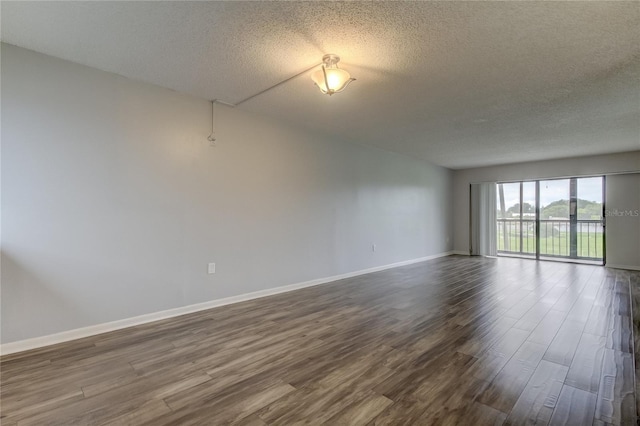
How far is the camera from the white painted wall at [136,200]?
2408 millimetres

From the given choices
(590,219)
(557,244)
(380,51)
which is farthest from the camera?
(557,244)

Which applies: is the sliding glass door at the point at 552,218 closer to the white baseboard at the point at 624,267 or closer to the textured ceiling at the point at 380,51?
the white baseboard at the point at 624,267

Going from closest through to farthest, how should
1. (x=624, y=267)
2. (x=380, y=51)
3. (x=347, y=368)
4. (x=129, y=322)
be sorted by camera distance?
Answer: (x=347, y=368)
(x=380, y=51)
(x=129, y=322)
(x=624, y=267)

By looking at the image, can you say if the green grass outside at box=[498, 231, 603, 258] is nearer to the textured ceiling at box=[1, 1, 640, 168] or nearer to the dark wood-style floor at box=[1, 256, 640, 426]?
the textured ceiling at box=[1, 1, 640, 168]

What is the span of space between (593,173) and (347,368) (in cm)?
720

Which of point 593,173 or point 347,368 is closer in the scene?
point 347,368

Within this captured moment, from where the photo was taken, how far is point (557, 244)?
6.87 metres

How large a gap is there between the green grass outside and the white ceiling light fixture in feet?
23.2

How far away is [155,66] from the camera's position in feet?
8.77

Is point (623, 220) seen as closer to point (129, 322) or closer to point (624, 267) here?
point (624, 267)

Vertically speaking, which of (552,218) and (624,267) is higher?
(552,218)

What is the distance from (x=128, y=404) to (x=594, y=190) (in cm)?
860

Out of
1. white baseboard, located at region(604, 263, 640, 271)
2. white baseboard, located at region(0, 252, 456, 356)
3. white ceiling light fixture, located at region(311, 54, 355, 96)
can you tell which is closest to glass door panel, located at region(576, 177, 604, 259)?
white baseboard, located at region(604, 263, 640, 271)

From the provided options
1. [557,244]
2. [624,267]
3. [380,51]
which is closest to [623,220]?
[624,267]
